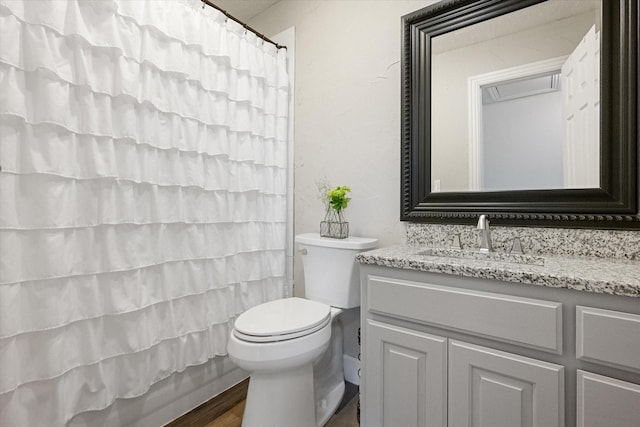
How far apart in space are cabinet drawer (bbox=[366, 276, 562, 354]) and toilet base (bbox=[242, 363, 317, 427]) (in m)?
0.47

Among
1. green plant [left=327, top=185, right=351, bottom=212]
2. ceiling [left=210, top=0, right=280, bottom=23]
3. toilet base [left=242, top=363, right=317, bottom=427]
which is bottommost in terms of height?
toilet base [left=242, top=363, right=317, bottom=427]

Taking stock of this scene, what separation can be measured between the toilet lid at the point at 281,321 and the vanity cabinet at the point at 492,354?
238 mm

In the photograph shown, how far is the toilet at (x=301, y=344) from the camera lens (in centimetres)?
120

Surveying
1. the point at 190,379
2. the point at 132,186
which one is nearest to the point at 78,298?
the point at 132,186

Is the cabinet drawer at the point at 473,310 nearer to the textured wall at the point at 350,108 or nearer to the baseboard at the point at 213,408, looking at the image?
the textured wall at the point at 350,108

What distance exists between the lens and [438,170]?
149cm

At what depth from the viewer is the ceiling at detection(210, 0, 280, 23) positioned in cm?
210

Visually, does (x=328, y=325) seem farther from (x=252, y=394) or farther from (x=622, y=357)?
(x=622, y=357)

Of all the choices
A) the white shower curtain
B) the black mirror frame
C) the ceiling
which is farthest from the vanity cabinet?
the ceiling

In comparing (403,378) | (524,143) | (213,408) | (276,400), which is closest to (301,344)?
(276,400)

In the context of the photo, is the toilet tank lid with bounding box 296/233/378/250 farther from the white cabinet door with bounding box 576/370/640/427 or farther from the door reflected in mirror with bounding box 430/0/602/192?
the white cabinet door with bounding box 576/370/640/427

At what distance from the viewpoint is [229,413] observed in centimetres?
154

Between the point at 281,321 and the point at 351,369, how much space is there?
2.52 ft

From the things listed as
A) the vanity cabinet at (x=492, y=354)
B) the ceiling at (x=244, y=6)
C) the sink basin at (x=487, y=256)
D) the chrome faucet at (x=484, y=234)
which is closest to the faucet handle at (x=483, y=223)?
the chrome faucet at (x=484, y=234)
